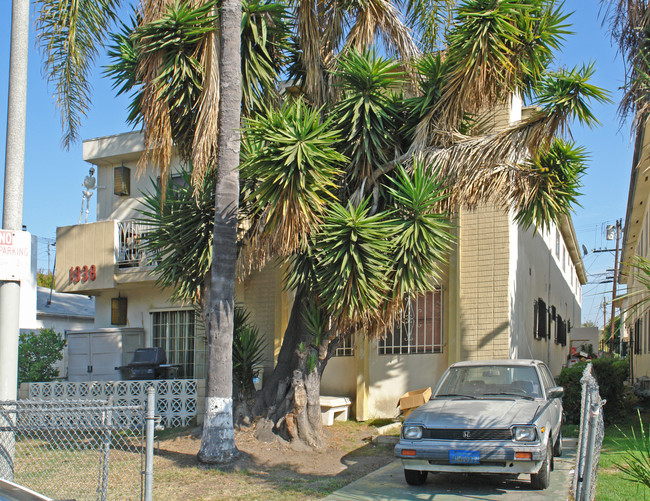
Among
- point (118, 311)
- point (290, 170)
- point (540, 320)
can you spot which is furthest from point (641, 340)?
point (290, 170)

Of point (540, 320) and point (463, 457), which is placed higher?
point (540, 320)

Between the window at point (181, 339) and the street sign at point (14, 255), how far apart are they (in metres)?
8.99

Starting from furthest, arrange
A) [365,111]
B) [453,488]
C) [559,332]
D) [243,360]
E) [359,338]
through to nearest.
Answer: [559,332]
[359,338]
[243,360]
[365,111]
[453,488]

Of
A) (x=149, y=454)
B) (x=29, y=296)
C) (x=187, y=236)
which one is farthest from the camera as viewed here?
(x=187, y=236)

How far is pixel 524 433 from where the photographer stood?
710 centimetres

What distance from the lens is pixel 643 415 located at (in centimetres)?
1336

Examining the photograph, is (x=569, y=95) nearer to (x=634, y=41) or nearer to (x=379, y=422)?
(x=634, y=41)

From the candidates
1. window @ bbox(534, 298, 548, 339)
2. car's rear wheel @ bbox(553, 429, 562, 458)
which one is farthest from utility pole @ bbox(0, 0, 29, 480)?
window @ bbox(534, 298, 548, 339)

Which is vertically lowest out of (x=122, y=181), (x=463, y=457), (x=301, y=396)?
(x=463, y=457)

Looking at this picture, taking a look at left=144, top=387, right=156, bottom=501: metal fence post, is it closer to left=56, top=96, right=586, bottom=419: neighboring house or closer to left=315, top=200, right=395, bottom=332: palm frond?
left=315, top=200, right=395, bottom=332: palm frond

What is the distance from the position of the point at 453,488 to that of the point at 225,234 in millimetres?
4510

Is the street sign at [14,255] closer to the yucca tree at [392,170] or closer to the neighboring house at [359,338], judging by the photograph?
the yucca tree at [392,170]

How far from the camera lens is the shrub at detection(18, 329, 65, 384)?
16031mm

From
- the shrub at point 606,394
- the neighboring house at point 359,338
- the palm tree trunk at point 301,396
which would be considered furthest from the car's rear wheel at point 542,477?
the shrub at point 606,394
